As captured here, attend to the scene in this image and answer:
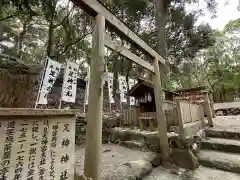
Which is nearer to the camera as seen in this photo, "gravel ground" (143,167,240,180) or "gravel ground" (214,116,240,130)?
"gravel ground" (143,167,240,180)

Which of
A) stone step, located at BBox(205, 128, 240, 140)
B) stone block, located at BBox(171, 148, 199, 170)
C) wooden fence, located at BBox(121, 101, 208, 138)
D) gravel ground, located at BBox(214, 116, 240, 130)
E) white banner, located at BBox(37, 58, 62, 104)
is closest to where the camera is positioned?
stone block, located at BBox(171, 148, 199, 170)

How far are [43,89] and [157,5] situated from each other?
8.40 m

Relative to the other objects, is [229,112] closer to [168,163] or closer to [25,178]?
[168,163]

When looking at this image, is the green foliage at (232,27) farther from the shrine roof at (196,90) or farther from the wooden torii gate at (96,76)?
the wooden torii gate at (96,76)

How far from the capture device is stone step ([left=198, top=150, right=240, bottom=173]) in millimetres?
4195

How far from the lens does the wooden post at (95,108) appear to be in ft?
7.66

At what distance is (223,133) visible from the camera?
6023 millimetres

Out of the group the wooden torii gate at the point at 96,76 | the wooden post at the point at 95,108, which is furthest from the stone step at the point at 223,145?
the wooden post at the point at 95,108

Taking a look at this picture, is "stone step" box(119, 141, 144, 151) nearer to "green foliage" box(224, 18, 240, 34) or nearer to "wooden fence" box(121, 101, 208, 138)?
"wooden fence" box(121, 101, 208, 138)

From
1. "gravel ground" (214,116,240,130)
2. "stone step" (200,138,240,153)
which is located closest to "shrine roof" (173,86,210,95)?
"gravel ground" (214,116,240,130)

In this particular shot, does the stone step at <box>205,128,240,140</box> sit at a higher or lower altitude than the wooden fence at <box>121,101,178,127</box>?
lower

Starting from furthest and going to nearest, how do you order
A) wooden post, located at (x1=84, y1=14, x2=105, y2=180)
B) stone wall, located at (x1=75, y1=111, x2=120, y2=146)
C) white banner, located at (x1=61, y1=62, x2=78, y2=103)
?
stone wall, located at (x1=75, y1=111, x2=120, y2=146) < white banner, located at (x1=61, y1=62, x2=78, y2=103) < wooden post, located at (x1=84, y1=14, x2=105, y2=180)

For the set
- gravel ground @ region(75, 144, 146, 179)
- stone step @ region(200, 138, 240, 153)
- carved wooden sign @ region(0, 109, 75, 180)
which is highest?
carved wooden sign @ region(0, 109, 75, 180)

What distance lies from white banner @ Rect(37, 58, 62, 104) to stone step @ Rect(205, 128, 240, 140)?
250 inches
